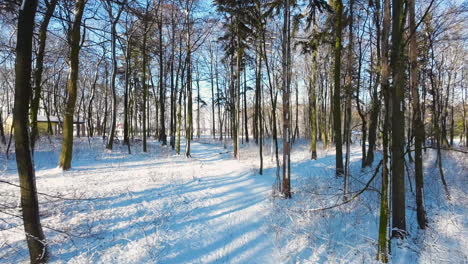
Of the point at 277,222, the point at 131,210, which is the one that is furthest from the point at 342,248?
the point at 131,210

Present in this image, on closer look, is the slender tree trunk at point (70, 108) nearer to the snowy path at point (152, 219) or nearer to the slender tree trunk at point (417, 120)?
the snowy path at point (152, 219)

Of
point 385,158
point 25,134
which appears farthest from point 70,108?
point 385,158

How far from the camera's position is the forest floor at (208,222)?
12.1 feet

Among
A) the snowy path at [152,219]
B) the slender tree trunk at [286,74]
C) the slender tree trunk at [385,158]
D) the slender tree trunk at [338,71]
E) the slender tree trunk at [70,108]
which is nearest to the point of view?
the slender tree trunk at [385,158]

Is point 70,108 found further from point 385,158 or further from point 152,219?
point 385,158

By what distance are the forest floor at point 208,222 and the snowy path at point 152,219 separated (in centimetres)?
2

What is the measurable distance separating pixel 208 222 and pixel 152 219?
1184 millimetres

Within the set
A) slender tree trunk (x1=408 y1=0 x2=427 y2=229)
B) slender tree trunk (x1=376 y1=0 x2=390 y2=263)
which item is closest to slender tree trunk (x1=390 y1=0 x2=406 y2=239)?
slender tree trunk (x1=376 y1=0 x2=390 y2=263)

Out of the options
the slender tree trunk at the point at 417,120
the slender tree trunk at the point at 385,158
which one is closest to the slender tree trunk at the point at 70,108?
the slender tree trunk at the point at 385,158

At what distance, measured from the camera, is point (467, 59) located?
1517cm

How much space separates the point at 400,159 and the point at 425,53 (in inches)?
280

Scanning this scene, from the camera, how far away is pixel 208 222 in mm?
4805

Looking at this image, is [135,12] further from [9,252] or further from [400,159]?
[400,159]

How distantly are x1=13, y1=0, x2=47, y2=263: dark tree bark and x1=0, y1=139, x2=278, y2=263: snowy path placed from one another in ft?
1.40
